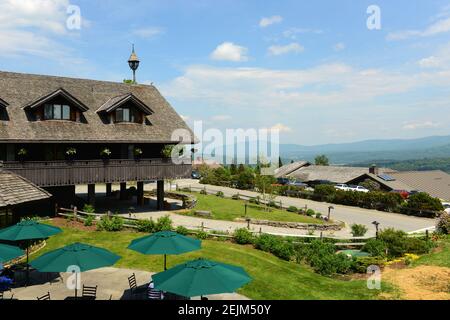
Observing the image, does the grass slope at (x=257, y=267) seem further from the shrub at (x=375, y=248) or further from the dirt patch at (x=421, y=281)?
the shrub at (x=375, y=248)

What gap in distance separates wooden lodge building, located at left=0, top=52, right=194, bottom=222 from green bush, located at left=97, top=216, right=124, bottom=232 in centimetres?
593

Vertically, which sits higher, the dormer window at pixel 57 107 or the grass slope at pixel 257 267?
the dormer window at pixel 57 107

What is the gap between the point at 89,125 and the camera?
1319 inches

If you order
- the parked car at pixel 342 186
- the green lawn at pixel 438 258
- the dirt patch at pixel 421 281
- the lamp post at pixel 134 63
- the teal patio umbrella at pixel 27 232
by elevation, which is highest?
the lamp post at pixel 134 63

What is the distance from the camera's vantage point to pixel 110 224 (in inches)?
1070

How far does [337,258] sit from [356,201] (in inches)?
1191

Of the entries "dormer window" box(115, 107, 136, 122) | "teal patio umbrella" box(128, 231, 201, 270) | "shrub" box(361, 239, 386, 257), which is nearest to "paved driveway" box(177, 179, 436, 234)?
"shrub" box(361, 239, 386, 257)

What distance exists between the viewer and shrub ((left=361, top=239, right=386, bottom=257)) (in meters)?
26.9

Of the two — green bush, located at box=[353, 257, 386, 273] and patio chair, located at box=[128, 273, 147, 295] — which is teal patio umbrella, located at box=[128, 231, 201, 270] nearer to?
patio chair, located at box=[128, 273, 147, 295]

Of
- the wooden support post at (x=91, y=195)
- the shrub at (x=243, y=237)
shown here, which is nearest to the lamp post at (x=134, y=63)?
the wooden support post at (x=91, y=195)

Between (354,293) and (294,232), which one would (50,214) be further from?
(354,293)

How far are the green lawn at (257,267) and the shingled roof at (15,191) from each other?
300 cm

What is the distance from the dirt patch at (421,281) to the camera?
1802 cm

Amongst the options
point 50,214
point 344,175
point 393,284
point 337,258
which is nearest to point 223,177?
point 344,175
